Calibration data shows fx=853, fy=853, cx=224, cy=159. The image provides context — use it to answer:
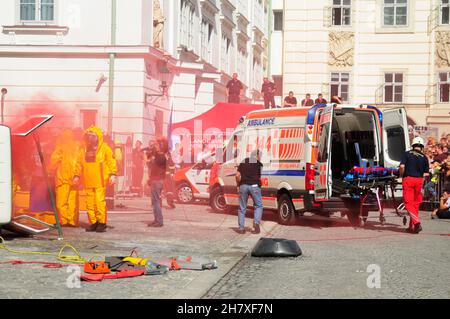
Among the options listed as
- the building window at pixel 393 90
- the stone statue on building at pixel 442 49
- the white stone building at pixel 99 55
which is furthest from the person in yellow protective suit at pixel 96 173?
the stone statue on building at pixel 442 49

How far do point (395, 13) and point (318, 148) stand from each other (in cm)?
2285

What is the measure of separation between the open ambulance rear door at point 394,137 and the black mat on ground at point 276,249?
24.2ft

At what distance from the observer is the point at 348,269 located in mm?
10875

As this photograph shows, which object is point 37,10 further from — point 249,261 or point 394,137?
point 249,261

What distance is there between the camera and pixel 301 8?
39.0 meters

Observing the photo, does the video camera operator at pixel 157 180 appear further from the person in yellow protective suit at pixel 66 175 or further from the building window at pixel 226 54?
the building window at pixel 226 54

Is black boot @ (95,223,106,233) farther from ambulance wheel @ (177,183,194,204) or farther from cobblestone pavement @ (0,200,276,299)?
ambulance wheel @ (177,183,194,204)

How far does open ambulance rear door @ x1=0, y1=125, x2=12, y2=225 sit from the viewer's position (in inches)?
497

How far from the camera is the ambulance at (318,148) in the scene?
58.1 feet

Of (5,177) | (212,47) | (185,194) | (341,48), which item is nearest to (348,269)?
(5,177)

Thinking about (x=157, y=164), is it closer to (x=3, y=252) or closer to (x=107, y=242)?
(x=107, y=242)

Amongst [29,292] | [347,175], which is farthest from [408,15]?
[29,292]

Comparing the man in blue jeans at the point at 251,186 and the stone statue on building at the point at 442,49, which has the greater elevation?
the stone statue on building at the point at 442,49
